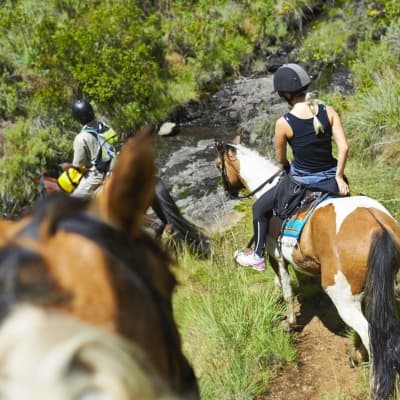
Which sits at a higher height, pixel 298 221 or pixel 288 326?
pixel 298 221

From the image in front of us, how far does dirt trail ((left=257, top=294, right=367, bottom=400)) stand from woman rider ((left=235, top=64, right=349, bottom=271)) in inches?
51.5

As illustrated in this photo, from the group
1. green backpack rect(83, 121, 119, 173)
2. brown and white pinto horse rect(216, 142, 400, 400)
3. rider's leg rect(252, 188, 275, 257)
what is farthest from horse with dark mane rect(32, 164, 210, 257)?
brown and white pinto horse rect(216, 142, 400, 400)

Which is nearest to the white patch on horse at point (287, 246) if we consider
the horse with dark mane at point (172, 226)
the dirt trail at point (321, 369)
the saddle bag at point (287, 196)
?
the saddle bag at point (287, 196)

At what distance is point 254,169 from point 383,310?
1890 millimetres

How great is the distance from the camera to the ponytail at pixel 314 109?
12.4 ft

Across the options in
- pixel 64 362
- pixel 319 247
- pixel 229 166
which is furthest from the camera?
pixel 229 166

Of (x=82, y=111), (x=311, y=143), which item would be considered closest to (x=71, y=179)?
(x=82, y=111)

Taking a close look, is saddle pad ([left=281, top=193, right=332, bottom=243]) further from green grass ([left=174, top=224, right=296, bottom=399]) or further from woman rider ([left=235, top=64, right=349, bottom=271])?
green grass ([left=174, top=224, right=296, bottom=399])

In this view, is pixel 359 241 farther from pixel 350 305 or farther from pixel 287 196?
pixel 287 196

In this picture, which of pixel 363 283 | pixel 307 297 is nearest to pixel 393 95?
pixel 307 297

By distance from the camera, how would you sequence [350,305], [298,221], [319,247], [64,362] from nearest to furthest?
1. [64,362]
2. [350,305]
3. [319,247]
4. [298,221]

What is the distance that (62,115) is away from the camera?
11.8 m

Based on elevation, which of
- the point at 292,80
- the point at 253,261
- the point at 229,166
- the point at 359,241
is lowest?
the point at 253,261

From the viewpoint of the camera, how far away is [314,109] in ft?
12.5
